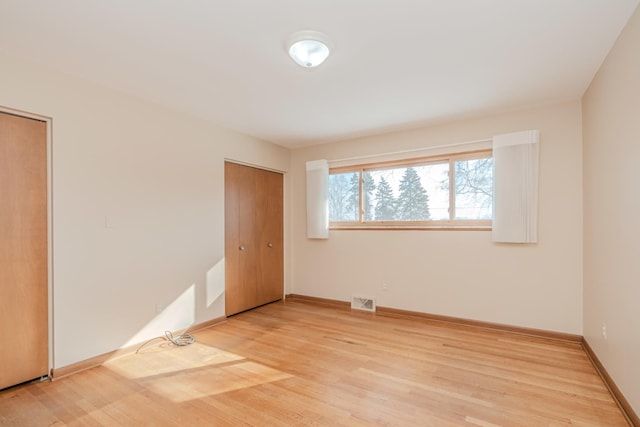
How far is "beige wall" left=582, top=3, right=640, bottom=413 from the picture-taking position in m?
1.82

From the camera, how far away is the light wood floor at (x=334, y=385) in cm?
194

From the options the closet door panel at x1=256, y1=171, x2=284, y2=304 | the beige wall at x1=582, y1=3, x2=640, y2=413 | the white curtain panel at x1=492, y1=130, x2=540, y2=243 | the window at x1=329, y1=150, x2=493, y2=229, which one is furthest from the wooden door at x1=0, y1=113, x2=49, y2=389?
the white curtain panel at x1=492, y1=130, x2=540, y2=243

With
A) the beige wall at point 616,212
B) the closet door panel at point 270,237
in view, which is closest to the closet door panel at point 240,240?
the closet door panel at point 270,237

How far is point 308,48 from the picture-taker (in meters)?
2.12

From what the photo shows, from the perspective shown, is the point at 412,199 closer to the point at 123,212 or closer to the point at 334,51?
the point at 334,51

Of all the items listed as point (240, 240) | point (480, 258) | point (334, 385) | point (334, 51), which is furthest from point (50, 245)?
point (480, 258)

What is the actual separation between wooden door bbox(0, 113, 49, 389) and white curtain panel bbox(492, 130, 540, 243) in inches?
166

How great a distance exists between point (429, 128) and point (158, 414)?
12.8ft

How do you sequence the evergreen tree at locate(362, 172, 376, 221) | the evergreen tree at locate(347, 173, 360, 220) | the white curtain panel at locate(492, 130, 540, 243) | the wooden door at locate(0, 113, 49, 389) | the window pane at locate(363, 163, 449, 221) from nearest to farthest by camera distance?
the wooden door at locate(0, 113, 49, 389)
the white curtain panel at locate(492, 130, 540, 243)
the window pane at locate(363, 163, 449, 221)
the evergreen tree at locate(362, 172, 376, 221)
the evergreen tree at locate(347, 173, 360, 220)

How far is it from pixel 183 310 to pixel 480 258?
3.39 m

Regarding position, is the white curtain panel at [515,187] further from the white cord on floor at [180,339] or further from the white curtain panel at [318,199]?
the white cord on floor at [180,339]

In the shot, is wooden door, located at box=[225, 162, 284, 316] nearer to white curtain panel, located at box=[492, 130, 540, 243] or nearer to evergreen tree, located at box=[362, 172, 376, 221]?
evergreen tree, located at box=[362, 172, 376, 221]

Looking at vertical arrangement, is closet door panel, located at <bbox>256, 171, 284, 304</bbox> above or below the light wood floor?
above

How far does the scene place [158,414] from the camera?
77.8 inches
